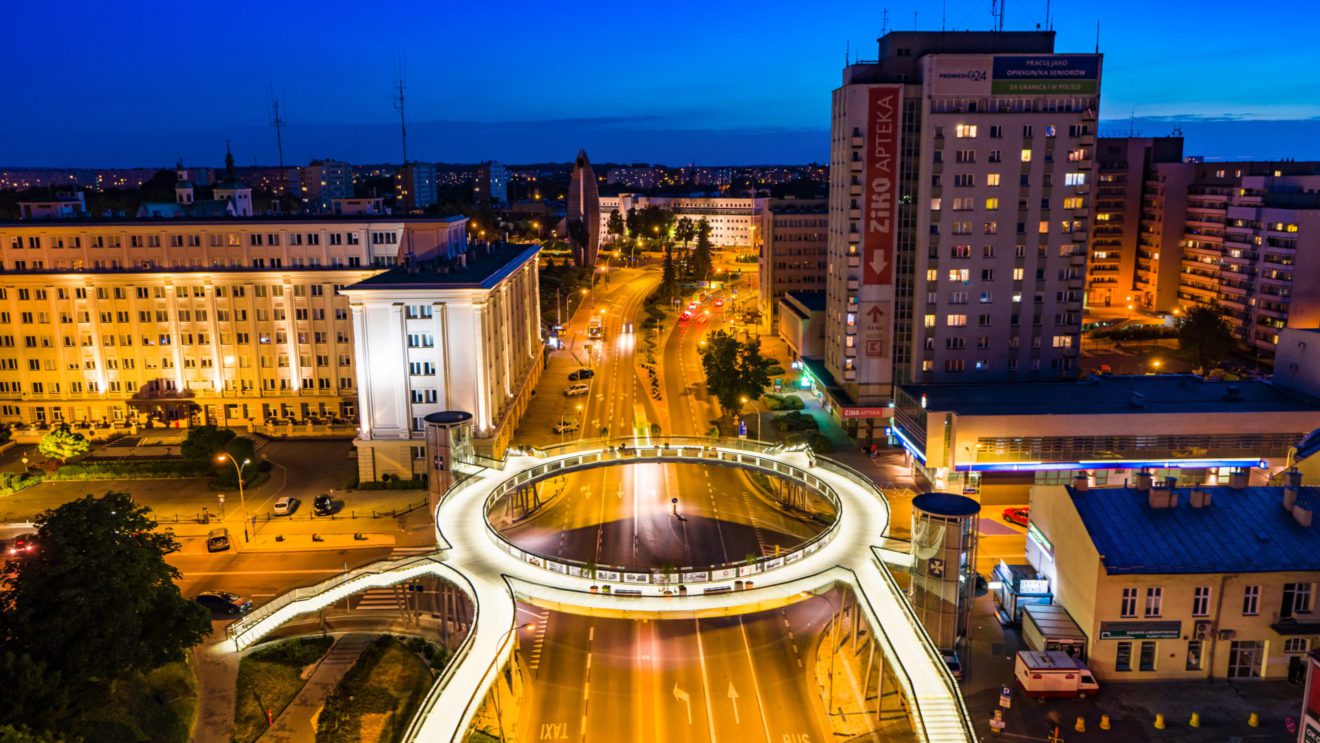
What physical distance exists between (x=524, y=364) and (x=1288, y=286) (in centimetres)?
9913

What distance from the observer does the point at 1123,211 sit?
157m

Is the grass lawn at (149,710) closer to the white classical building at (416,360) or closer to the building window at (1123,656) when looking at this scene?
the white classical building at (416,360)

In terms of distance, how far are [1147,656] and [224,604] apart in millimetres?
51404

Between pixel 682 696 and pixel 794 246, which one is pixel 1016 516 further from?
pixel 794 246

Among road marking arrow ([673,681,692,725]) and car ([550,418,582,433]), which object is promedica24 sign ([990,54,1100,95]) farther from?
road marking arrow ([673,681,692,725])

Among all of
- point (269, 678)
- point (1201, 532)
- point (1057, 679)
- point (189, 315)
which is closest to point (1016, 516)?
point (1201, 532)

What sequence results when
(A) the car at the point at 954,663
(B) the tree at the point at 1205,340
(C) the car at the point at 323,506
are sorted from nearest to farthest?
(A) the car at the point at 954,663 < (C) the car at the point at 323,506 < (B) the tree at the point at 1205,340

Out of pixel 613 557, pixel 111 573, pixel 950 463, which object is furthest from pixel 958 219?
pixel 111 573

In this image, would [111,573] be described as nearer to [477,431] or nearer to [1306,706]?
[477,431]

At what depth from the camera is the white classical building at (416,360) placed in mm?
73625

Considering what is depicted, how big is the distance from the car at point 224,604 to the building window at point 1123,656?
1889 inches

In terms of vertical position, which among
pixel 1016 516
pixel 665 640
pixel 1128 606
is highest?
pixel 1128 606

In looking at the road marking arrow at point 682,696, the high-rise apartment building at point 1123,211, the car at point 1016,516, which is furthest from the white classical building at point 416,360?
the high-rise apartment building at point 1123,211

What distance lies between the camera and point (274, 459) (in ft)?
276
